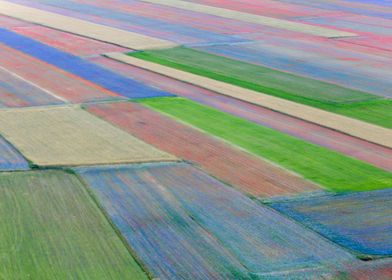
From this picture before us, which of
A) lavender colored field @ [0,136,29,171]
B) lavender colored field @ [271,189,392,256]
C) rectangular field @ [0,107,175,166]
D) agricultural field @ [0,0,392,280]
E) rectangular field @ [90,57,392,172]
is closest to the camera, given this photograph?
agricultural field @ [0,0,392,280]

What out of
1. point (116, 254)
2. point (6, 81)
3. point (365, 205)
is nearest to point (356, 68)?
point (6, 81)

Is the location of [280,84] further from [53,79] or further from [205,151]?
[205,151]

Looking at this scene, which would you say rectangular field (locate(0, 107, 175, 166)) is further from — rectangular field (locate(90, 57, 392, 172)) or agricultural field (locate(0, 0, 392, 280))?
rectangular field (locate(90, 57, 392, 172))

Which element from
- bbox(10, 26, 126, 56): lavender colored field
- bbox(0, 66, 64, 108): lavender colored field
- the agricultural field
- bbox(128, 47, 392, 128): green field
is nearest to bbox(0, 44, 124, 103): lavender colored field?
the agricultural field

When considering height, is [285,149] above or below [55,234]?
above

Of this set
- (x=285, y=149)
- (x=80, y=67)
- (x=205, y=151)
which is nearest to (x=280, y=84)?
(x=80, y=67)

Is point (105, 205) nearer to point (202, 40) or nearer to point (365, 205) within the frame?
point (365, 205)

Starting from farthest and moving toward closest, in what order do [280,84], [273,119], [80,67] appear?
[80,67] → [280,84] → [273,119]
